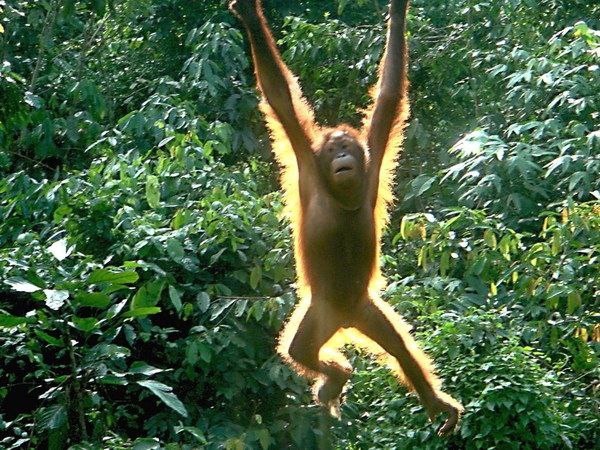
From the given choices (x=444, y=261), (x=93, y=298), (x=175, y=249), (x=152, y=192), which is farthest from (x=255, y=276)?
(x=93, y=298)

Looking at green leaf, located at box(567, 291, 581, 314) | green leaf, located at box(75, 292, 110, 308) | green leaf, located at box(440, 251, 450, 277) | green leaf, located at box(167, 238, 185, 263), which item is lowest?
green leaf, located at box(567, 291, 581, 314)

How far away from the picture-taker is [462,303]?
5.78 m

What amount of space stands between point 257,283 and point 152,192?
0.77 meters

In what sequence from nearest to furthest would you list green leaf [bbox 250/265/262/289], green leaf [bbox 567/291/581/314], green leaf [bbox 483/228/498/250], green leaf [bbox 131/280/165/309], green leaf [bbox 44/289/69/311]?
green leaf [bbox 44/289/69/311] < green leaf [bbox 131/280/165/309] < green leaf [bbox 567/291/581/314] < green leaf [bbox 483/228/498/250] < green leaf [bbox 250/265/262/289]

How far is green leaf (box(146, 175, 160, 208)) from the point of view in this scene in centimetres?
571

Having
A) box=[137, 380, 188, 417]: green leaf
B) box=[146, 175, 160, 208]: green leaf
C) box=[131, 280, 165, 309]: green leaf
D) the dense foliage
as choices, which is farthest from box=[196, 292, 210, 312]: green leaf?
→ box=[137, 380, 188, 417]: green leaf

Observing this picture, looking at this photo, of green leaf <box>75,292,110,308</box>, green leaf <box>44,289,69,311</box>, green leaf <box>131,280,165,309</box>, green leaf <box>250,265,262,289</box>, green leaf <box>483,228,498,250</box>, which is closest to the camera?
green leaf <box>44,289,69,311</box>

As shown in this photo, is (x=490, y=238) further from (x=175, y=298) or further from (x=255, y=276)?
(x=175, y=298)

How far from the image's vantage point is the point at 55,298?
4062mm

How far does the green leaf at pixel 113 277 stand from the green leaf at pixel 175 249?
1203 millimetres

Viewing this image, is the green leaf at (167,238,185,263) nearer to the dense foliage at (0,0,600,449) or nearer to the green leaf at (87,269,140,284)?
the dense foliage at (0,0,600,449)

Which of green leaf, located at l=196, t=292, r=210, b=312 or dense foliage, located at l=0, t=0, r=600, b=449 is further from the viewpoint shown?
green leaf, located at l=196, t=292, r=210, b=312

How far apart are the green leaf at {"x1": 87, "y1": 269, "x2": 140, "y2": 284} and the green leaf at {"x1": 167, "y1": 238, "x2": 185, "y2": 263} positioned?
120cm

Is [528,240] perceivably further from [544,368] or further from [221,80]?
[221,80]
